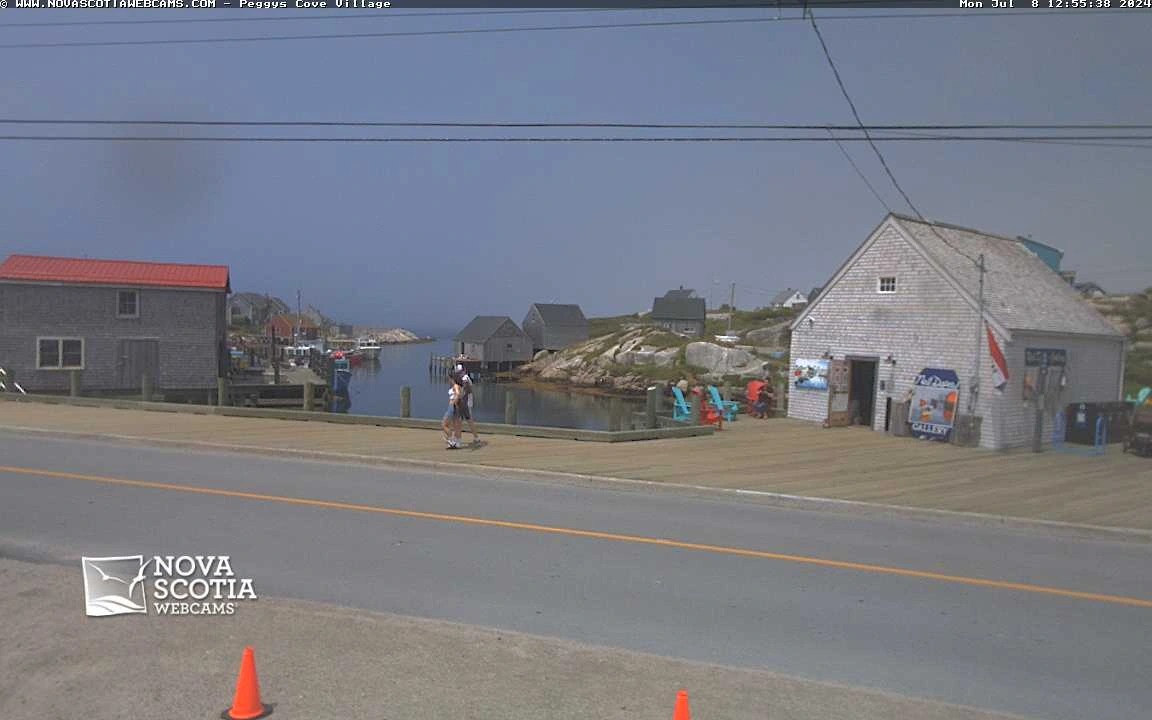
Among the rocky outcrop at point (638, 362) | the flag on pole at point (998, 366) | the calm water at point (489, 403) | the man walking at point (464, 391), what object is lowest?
the calm water at point (489, 403)

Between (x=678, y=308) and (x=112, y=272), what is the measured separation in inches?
3158

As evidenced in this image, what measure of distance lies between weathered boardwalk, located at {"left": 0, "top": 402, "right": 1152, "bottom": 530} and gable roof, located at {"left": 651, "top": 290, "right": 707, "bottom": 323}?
8680 cm

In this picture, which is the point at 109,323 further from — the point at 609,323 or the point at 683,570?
the point at 609,323

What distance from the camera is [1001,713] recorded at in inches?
192

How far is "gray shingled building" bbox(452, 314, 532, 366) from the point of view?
99250 millimetres

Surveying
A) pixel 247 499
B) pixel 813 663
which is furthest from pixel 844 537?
pixel 247 499

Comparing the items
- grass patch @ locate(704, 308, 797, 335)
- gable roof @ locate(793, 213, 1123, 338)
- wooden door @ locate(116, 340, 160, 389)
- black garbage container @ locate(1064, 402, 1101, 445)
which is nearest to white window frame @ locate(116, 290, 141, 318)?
wooden door @ locate(116, 340, 160, 389)

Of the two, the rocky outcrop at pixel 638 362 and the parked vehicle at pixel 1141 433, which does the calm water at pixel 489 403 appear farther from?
the parked vehicle at pixel 1141 433

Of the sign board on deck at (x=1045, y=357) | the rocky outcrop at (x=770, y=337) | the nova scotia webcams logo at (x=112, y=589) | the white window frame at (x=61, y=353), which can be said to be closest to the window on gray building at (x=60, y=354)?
the white window frame at (x=61, y=353)

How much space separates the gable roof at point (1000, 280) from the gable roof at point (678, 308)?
3183 inches

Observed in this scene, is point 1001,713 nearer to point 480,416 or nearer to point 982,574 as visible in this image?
point 982,574

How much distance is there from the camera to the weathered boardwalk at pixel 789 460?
41.2ft

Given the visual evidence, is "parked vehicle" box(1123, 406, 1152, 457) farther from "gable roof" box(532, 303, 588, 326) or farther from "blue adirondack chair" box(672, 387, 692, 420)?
"gable roof" box(532, 303, 588, 326)

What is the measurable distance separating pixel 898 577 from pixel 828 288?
58.8 ft
